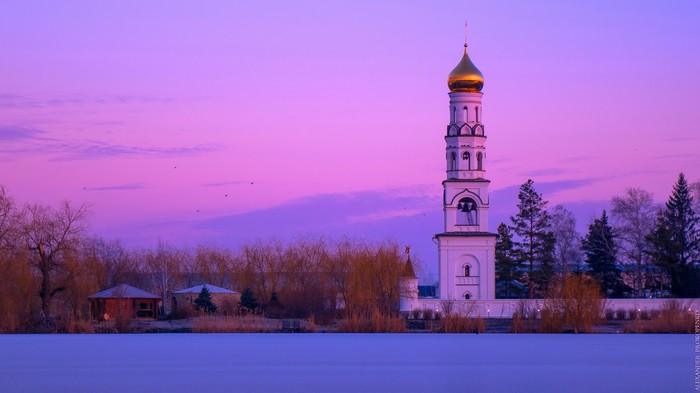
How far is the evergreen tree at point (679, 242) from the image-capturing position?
223 ft

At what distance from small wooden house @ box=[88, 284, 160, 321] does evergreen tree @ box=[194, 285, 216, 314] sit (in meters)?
2.16

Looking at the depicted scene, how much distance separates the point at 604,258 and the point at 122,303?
28.8m

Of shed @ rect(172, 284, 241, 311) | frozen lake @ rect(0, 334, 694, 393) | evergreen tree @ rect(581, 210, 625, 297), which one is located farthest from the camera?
evergreen tree @ rect(581, 210, 625, 297)

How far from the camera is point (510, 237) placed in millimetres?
75938

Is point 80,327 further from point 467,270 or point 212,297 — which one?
point 467,270

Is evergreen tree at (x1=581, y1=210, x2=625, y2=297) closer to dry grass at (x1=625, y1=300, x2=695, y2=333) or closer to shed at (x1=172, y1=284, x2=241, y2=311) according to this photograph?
dry grass at (x1=625, y1=300, x2=695, y2=333)

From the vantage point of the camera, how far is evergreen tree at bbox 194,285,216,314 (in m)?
62.8

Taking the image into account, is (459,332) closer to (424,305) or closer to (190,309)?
(424,305)

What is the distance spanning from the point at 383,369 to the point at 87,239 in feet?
99.5

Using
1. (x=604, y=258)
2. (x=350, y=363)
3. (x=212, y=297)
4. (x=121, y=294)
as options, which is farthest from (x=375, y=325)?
(x=604, y=258)

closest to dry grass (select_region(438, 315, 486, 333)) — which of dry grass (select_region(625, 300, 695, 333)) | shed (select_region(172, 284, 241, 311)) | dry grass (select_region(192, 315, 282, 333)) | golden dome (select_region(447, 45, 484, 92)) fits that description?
dry grass (select_region(625, 300, 695, 333))

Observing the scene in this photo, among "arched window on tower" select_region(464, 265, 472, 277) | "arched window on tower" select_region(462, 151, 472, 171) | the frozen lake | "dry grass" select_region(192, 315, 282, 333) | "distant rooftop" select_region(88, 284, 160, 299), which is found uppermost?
"arched window on tower" select_region(462, 151, 472, 171)

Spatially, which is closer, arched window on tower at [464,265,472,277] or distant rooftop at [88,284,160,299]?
distant rooftop at [88,284,160,299]

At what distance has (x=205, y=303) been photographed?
63.2 meters
